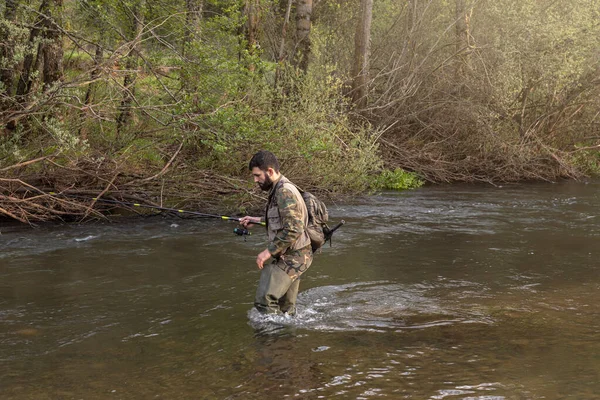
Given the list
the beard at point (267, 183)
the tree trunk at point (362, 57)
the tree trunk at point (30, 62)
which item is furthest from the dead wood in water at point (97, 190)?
the tree trunk at point (362, 57)

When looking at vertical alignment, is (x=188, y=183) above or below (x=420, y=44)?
below

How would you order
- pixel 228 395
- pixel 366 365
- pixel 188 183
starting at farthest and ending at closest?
1. pixel 188 183
2. pixel 366 365
3. pixel 228 395

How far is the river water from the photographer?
5523 mm

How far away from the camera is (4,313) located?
759cm

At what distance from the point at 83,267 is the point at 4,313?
2408 millimetres

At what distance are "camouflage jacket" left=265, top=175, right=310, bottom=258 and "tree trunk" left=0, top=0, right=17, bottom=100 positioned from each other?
6.58 m

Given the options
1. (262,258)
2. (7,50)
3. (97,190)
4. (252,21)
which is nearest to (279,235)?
(262,258)

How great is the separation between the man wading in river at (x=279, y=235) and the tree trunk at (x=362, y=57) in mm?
13799

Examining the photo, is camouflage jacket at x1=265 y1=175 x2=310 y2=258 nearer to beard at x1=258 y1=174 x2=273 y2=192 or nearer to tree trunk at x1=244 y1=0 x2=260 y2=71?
beard at x1=258 y1=174 x2=273 y2=192

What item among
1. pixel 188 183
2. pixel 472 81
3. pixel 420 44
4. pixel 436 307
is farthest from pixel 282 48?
pixel 436 307

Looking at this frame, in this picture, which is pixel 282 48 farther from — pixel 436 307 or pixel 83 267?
pixel 436 307

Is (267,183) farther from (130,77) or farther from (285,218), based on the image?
(130,77)

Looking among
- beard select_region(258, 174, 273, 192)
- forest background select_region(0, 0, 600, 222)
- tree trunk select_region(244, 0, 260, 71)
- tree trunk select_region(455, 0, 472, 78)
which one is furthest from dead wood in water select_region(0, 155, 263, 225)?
tree trunk select_region(455, 0, 472, 78)

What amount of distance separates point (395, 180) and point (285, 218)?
13760 millimetres
